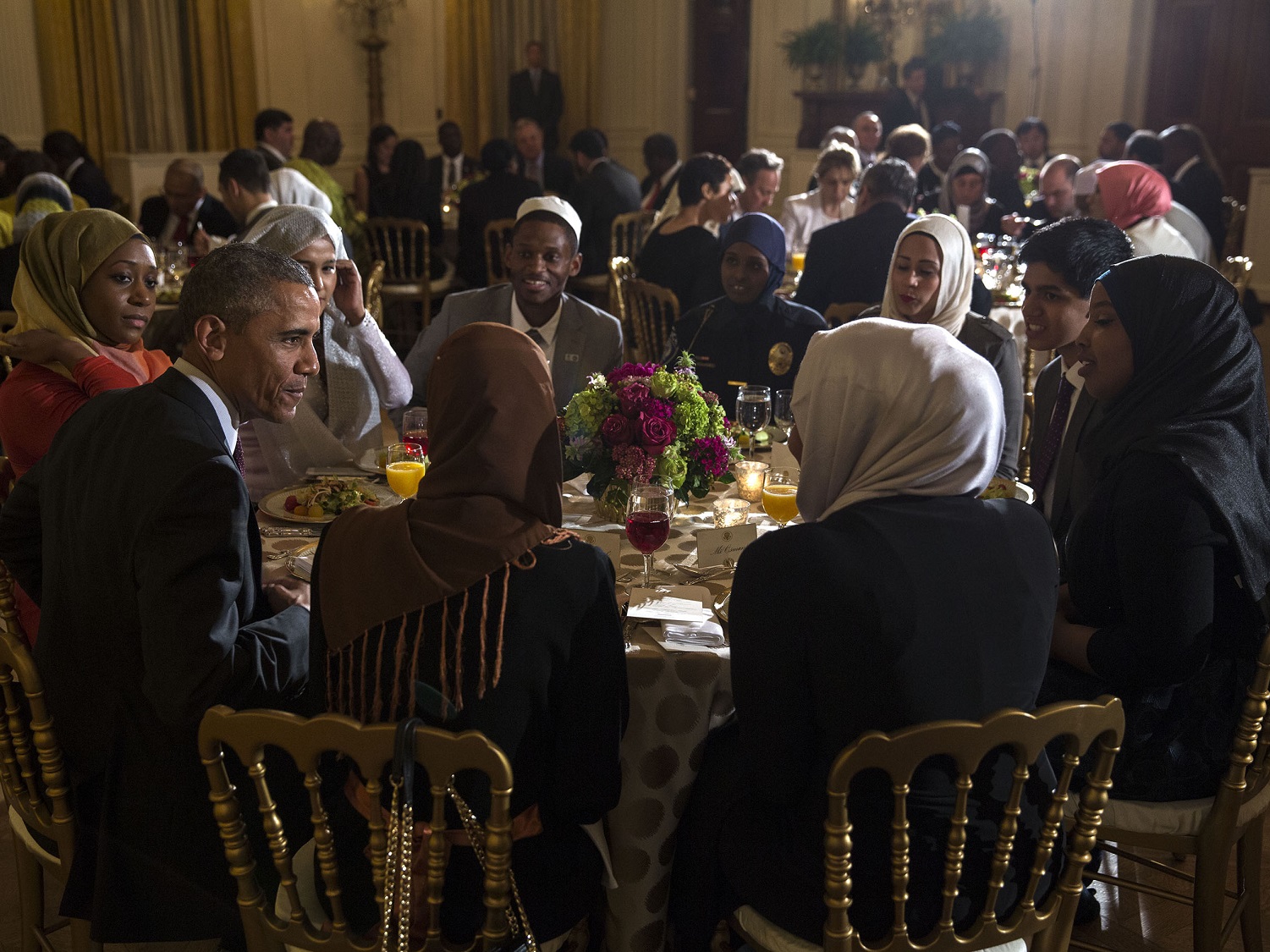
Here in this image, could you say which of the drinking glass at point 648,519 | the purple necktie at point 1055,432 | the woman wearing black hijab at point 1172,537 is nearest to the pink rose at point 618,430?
the drinking glass at point 648,519

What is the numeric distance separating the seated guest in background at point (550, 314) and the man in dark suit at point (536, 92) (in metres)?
7.88

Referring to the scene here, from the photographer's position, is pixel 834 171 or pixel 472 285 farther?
pixel 472 285

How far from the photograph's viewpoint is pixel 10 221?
522 cm

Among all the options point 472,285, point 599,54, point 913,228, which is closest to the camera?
point 913,228

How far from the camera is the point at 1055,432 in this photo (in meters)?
2.85

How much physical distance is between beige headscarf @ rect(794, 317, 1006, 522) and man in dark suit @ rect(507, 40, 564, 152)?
9.86 m

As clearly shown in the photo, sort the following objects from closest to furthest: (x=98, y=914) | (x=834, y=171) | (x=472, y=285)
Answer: (x=98, y=914) < (x=834, y=171) < (x=472, y=285)

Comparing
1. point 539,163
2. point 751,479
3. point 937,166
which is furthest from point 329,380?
point 539,163

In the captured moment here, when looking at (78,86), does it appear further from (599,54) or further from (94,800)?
(94,800)

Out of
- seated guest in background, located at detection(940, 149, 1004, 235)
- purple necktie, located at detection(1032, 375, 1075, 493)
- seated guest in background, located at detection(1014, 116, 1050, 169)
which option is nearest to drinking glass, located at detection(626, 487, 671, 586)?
purple necktie, located at detection(1032, 375, 1075, 493)

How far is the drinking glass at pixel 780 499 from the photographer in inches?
89.7

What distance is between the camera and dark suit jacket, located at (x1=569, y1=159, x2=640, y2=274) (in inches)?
276

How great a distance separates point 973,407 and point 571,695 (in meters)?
0.68

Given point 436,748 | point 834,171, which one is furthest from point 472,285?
point 436,748
